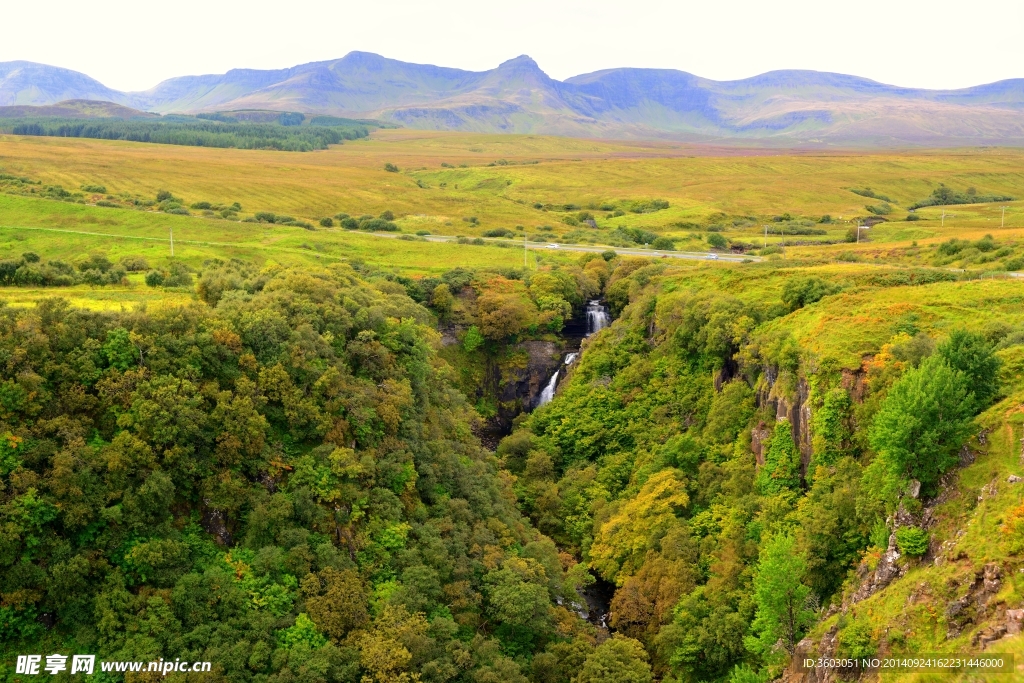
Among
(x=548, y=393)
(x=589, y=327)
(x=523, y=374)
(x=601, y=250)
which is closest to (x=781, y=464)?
(x=548, y=393)

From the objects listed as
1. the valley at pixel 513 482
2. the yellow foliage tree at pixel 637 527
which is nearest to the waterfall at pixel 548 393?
the valley at pixel 513 482

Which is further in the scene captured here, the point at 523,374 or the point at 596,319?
the point at 596,319

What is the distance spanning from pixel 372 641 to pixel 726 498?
24370 millimetres

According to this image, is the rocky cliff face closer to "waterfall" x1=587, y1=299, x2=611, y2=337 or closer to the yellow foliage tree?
"waterfall" x1=587, y1=299, x2=611, y2=337

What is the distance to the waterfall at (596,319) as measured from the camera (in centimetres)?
8056

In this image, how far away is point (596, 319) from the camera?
81000 mm

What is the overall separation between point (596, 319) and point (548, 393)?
11950 mm

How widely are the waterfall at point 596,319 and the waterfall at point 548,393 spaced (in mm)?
7635

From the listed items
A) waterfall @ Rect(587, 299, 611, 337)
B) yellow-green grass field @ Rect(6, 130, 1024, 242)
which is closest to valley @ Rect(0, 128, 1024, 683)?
waterfall @ Rect(587, 299, 611, 337)

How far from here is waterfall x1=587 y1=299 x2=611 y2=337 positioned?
80562 mm

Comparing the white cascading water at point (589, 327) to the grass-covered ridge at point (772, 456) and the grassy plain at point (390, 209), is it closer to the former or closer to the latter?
the grass-covered ridge at point (772, 456)

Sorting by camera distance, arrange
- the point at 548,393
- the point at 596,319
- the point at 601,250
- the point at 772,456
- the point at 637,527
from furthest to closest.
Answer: the point at 601,250 → the point at 596,319 → the point at 548,393 → the point at 637,527 → the point at 772,456

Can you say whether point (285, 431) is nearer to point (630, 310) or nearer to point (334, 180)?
point (630, 310)

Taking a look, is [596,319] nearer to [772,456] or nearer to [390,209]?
[772,456]
